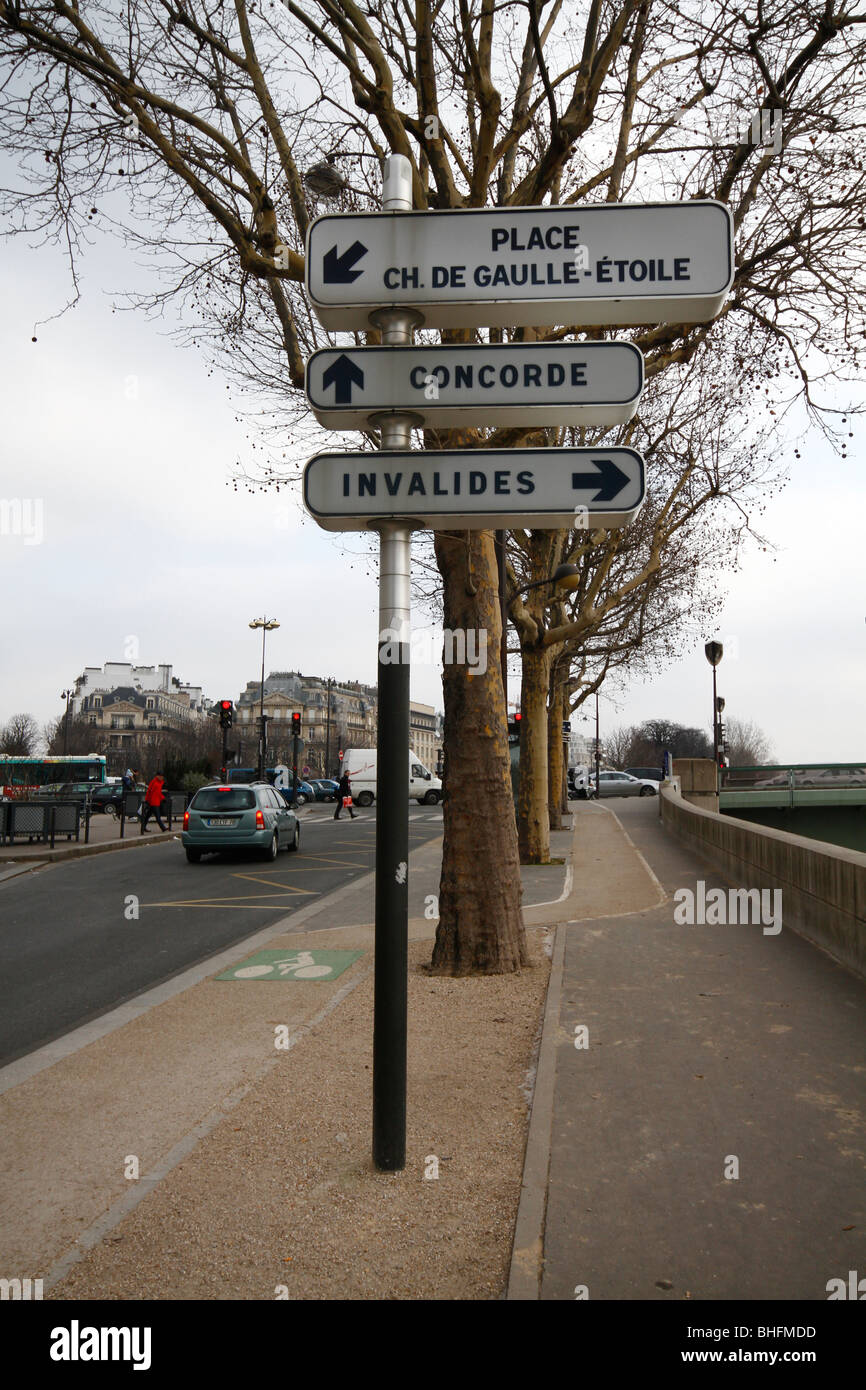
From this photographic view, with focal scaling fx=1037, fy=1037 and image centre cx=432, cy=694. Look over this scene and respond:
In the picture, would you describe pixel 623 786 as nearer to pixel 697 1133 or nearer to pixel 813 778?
pixel 813 778

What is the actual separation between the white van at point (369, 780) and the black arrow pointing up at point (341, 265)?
143 feet

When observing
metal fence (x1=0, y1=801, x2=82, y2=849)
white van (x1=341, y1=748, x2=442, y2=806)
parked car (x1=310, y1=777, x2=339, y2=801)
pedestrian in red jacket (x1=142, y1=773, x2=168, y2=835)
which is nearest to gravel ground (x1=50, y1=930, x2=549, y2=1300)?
metal fence (x1=0, y1=801, x2=82, y2=849)

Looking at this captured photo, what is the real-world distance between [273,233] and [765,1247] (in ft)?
28.3

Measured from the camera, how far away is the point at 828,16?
28.5 ft

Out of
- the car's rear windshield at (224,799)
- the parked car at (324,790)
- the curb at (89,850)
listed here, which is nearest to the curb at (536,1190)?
the car's rear windshield at (224,799)

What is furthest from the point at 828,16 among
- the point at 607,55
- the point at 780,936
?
the point at 780,936

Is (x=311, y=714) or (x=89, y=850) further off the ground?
(x=311, y=714)

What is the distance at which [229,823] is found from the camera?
19078 millimetres

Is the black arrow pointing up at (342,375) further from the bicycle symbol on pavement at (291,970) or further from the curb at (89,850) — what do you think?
the curb at (89,850)

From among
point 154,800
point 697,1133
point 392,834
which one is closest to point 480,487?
point 392,834

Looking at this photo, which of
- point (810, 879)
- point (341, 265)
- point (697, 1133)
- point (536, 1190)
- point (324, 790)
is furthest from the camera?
point (324, 790)

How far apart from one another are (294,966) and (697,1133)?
5091 millimetres

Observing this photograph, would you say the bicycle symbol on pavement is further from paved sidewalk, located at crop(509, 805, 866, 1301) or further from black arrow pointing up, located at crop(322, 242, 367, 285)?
black arrow pointing up, located at crop(322, 242, 367, 285)
